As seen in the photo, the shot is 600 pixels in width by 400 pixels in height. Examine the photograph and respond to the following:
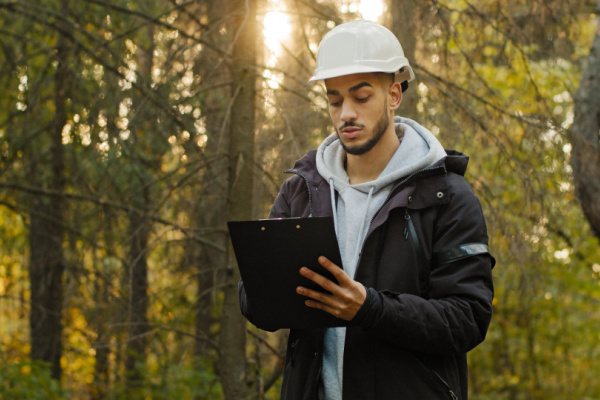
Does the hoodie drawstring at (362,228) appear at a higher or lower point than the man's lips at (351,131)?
lower

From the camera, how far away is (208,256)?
745cm

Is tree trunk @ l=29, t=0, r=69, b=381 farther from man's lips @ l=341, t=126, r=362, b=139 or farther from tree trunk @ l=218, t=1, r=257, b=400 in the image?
man's lips @ l=341, t=126, r=362, b=139

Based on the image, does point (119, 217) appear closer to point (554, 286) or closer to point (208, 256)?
point (208, 256)

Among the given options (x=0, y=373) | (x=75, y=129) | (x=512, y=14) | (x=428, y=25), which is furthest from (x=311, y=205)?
(x=0, y=373)

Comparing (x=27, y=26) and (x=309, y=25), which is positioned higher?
(x=27, y=26)

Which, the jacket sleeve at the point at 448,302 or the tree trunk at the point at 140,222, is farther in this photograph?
the tree trunk at the point at 140,222

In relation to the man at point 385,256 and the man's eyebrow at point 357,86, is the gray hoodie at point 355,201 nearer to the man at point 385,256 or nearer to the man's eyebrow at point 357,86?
the man at point 385,256

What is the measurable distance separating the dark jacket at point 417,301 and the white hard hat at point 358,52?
42 centimetres

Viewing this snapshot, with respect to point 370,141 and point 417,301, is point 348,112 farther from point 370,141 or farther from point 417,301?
point 417,301

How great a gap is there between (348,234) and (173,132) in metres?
3.24

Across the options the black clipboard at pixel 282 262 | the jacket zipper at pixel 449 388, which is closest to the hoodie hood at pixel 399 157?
the black clipboard at pixel 282 262

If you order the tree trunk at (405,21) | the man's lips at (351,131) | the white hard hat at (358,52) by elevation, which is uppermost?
the tree trunk at (405,21)

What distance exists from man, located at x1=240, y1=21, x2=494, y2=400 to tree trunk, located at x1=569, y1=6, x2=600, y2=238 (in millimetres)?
3758

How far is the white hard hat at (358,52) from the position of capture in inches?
91.4
